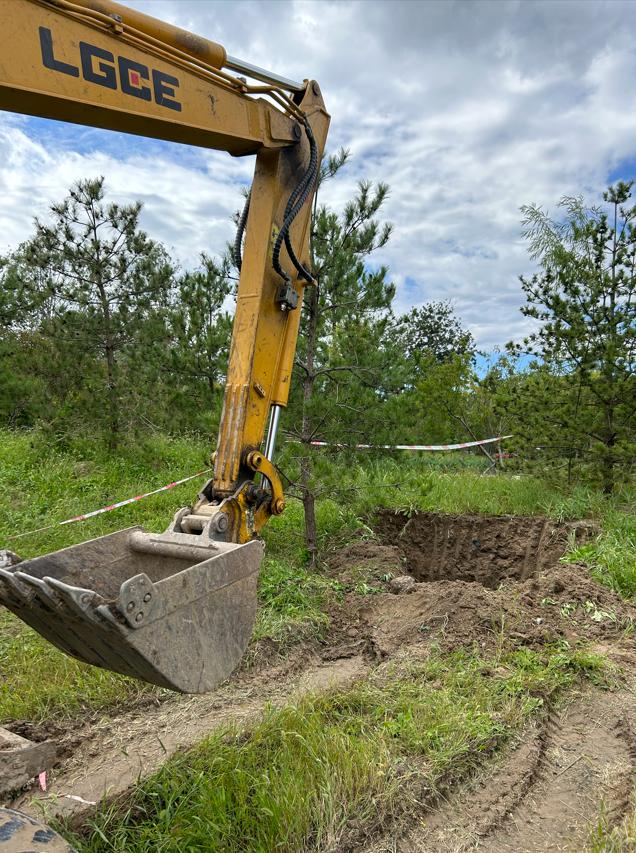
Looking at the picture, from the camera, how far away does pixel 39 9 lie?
260cm

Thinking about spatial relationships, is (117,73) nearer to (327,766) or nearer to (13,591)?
(13,591)

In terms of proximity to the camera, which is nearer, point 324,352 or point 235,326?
point 235,326

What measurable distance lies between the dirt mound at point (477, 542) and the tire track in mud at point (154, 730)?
3266 millimetres

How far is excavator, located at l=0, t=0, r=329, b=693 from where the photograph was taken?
2387 mm

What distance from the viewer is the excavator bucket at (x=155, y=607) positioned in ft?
7.29

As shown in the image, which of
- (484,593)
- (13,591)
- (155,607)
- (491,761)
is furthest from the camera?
(484,593)

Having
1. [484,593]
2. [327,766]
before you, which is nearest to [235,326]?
[327,766]

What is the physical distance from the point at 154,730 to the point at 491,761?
188 centimetres

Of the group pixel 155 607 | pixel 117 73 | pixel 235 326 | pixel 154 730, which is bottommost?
pixel 154 730

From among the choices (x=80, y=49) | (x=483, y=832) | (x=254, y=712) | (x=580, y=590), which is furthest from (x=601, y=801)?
(x=80, y=49)

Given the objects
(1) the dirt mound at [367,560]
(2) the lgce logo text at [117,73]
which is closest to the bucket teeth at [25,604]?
(2) the lgce logo text at [117,73]

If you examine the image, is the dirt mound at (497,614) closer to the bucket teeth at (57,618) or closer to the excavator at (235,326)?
the excavator at (235,326)

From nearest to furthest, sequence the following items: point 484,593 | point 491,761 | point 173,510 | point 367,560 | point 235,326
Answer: point 491,761 → point 235,326 → point 484,593 → point 367,560 → point 173,510

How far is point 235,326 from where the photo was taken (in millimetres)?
3650
